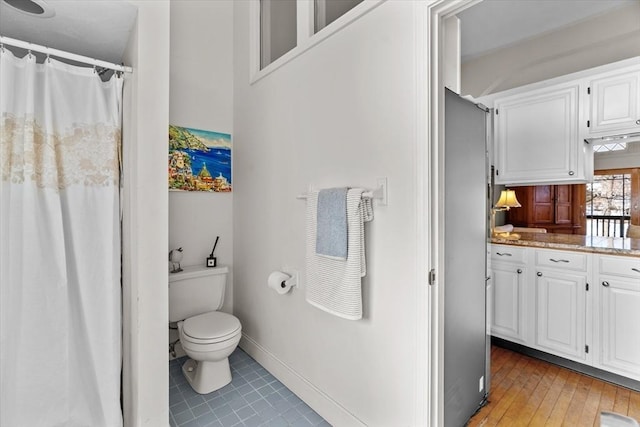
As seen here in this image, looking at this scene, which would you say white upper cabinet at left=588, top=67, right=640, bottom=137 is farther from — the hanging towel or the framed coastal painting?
the framed coastal painting

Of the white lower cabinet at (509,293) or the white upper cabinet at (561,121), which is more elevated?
the white upper cabinet at (561,121)

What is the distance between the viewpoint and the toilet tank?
2271 mm

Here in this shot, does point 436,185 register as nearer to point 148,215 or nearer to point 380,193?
point 380,193

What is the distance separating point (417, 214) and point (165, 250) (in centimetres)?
126

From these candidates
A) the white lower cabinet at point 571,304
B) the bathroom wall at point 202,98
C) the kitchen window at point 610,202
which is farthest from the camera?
the kitchen window at point 610,202

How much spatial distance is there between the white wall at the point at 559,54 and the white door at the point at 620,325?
2.11 m

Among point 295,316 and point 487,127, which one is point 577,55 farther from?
point 295,316

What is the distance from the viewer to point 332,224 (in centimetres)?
155

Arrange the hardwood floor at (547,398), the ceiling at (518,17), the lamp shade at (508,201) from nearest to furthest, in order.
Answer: the hardwood floor at (547,398) < the ceiling at (518,17) < the lamp shade at (508,201)

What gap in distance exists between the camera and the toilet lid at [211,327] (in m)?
1.95

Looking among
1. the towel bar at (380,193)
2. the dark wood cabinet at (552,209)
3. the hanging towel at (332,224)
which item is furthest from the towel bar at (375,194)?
the dark wood cabinet at (552,209)

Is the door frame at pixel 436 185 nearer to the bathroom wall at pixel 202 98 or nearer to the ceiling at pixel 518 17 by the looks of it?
the ceiling at pixel 518 17

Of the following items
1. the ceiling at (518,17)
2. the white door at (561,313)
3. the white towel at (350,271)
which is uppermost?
the ceiling at (518,17)

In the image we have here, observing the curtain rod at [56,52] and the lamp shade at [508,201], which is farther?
the lamp shade at [508,201]
